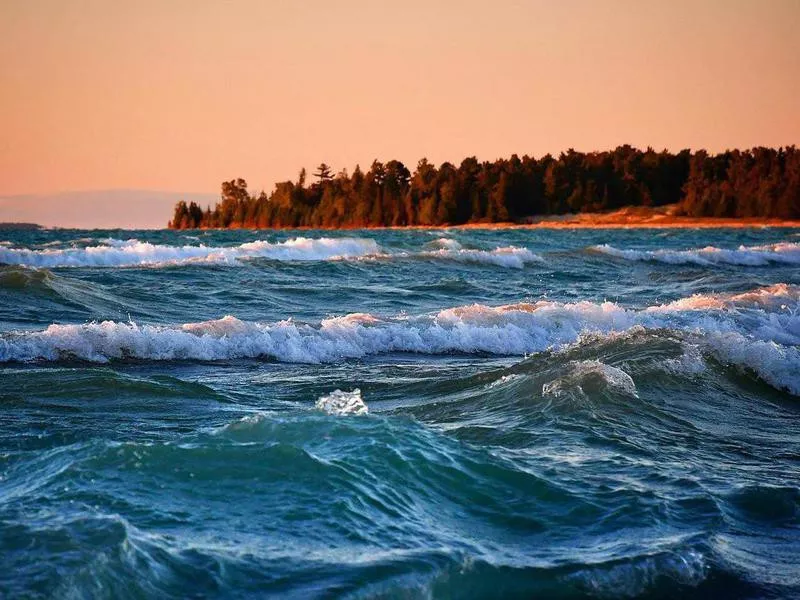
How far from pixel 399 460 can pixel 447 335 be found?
7.48m

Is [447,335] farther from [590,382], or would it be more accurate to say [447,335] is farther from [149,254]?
[149,254]

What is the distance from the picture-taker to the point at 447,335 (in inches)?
518

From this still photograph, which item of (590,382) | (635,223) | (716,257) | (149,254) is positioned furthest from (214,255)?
(635,223)

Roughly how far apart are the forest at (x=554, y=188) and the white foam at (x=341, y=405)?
100794 mm

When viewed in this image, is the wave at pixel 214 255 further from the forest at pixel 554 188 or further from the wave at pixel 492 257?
the forest at pixel 554 188

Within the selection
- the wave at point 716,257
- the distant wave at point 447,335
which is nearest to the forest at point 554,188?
the wave at point 716,257

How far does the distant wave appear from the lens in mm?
10695

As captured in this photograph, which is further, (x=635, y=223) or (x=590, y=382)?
(x=635, y=223)

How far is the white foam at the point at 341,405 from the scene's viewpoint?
22.7 ft

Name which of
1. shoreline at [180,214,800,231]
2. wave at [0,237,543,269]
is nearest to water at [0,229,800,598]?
wave at [0,237,543,269]

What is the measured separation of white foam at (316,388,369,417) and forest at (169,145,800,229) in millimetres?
100794

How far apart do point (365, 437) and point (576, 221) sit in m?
107

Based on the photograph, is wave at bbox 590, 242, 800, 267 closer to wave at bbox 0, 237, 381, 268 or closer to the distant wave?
wave at bbox 0, 237, 381, 268

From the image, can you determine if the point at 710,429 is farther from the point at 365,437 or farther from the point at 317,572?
the point at 317,572
